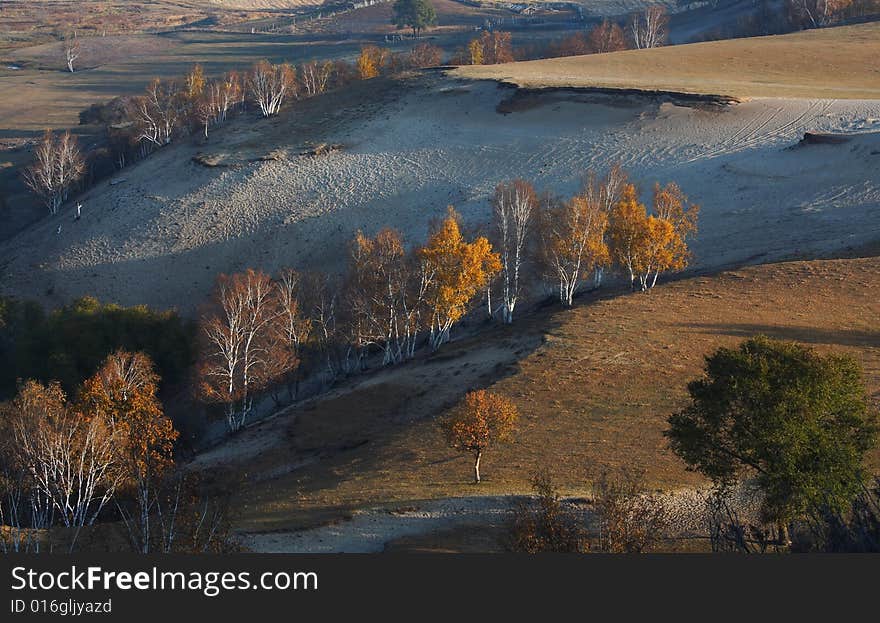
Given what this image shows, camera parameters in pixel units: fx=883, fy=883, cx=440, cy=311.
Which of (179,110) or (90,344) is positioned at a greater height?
(179,110)

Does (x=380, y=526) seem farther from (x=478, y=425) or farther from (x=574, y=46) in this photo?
(x=574, y=46)

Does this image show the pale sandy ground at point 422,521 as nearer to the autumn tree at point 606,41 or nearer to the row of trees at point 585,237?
the row of trees at point 585,237

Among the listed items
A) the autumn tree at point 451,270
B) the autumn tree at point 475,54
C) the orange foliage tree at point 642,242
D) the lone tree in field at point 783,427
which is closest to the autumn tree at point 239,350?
the autumn tree at point 451,270

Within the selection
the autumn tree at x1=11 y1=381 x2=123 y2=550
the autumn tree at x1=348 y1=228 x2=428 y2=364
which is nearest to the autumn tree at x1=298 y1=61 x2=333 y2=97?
the autumn tree at x1=348 y1=228 x2=428 y2=364

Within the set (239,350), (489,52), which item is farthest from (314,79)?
(239,350)

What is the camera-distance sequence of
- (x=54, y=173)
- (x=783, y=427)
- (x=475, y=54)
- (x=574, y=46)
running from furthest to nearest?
(x=574, y=46), (x=475, y=54), (x=54, y=173), (x=783, y=427)

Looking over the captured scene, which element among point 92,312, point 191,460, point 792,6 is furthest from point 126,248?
point 792,6

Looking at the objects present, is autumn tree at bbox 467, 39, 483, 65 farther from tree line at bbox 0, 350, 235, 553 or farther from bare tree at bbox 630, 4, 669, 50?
tree line at bbox 0, 350, 235, 553
